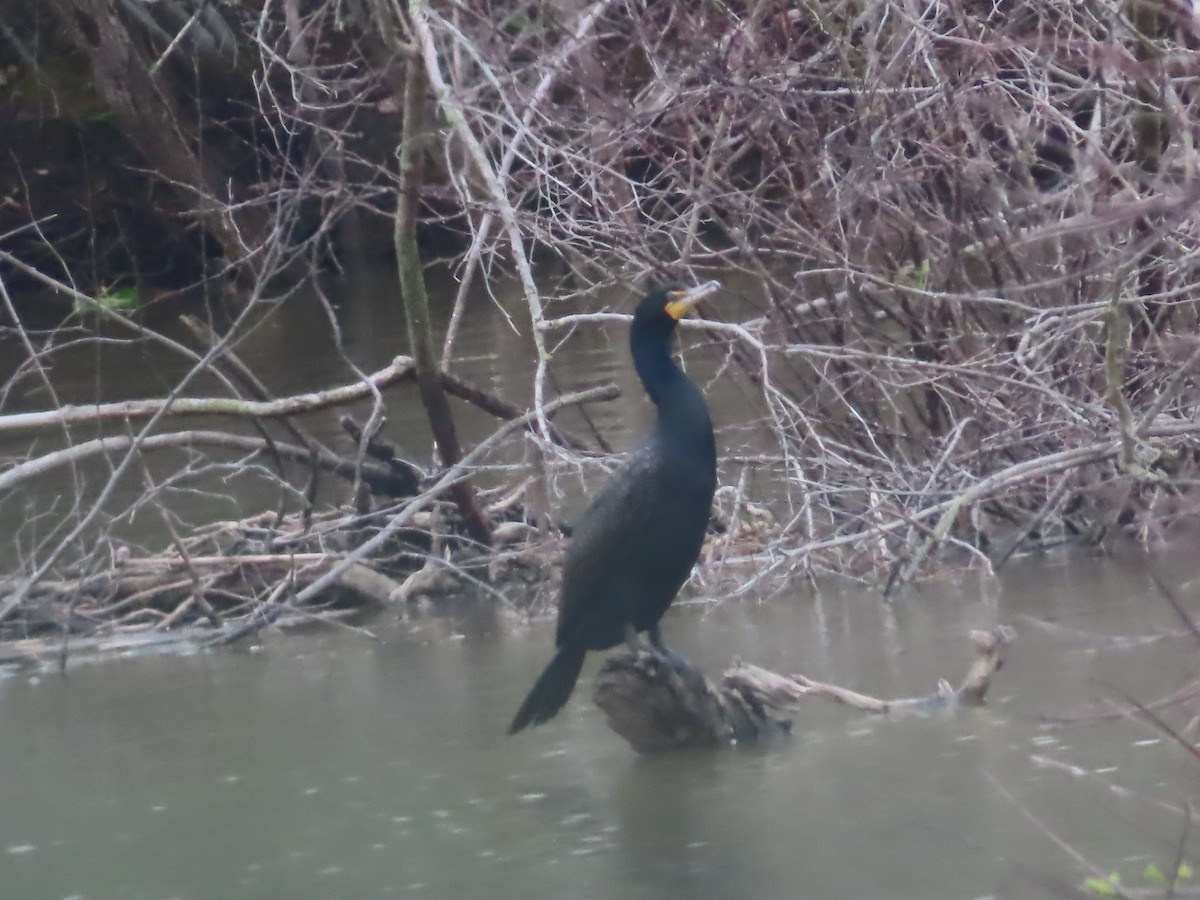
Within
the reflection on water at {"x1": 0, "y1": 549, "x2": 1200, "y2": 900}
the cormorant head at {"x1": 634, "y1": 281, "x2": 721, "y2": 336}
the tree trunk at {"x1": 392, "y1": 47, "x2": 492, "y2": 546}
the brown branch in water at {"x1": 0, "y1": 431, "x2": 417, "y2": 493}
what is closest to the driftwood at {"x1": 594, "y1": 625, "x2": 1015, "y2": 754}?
the reflection on water at {"x1": 0, "y1": 549, "x2": 1200, "y2": 900}

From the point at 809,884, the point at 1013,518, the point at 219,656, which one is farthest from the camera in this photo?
the point at 1013,518

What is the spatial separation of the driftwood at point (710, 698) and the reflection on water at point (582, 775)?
69mm

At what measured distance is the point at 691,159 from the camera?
648cm

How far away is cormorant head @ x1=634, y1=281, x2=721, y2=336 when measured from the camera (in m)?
5.57

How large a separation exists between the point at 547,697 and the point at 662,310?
4.07ft

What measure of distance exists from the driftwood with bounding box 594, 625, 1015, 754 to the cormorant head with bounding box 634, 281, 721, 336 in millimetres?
1071

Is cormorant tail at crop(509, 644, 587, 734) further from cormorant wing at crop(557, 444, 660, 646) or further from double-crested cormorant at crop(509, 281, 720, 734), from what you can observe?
cormorant wing at crop(557, 444, 660, 646)

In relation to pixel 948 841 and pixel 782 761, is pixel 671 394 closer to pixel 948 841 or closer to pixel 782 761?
pixel 782 761

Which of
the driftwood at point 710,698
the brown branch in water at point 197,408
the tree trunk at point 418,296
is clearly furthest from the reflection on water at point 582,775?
the brown branch in water at point 197,408

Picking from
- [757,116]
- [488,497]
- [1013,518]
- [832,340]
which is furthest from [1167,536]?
[488,497]

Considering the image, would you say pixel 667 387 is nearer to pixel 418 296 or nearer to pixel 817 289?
pixel 418 296

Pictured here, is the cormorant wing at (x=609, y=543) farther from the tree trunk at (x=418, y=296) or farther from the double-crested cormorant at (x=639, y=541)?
the tree trunk at (x=418, y=296)

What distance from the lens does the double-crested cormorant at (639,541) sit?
206 inches

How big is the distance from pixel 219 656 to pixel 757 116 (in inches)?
106
